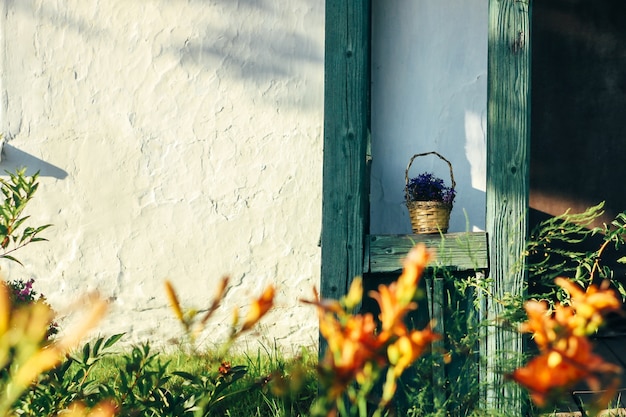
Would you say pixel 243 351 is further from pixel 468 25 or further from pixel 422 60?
pixel 468 25

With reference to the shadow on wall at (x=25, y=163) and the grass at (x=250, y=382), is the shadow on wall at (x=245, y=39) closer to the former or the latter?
the shadow on wall at (x=25, y=163)

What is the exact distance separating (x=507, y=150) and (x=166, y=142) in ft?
5.15

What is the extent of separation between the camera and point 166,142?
355 centimetres

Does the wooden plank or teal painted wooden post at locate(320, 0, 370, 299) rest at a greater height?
teal painted wooden post at locate(320, 0, 370, 299)

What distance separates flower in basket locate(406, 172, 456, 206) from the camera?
309 cm

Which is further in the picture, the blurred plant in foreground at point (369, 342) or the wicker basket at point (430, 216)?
the wicker basket at point (430, 216)

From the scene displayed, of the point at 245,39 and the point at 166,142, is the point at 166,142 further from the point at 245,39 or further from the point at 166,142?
the point at 245,39

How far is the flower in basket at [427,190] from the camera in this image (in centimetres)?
309

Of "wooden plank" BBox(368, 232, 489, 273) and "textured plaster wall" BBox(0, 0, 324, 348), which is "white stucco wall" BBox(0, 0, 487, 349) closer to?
"textured plaster wall" BBox(0, 0, 324, 348)

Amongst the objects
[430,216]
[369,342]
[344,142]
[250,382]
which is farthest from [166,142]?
[369,342]

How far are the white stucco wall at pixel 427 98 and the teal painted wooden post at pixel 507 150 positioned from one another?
0.54 meters

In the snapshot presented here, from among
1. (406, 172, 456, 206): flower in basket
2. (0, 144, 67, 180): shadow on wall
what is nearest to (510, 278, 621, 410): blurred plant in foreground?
(406, 172, 456, 206): flower in basket

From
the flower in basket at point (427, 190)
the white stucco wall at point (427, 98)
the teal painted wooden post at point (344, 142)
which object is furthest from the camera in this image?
the white stucco wall at point (427, 98)

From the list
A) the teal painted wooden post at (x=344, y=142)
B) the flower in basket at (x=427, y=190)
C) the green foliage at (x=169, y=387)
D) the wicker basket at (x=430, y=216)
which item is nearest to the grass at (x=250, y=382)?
the green foliage at (x=169, y=387)
